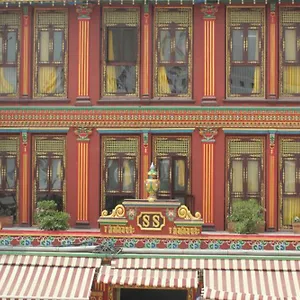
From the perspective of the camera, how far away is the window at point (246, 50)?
931 inches

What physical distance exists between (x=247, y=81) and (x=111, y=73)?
3.79 metres

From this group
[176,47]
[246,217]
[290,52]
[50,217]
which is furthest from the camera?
[176,47]

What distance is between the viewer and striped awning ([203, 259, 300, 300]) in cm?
2027

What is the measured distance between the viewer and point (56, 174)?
24.1 m

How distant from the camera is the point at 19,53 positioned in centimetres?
2428

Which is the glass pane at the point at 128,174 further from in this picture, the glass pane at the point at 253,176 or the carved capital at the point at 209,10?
the carved capital at the point at 209,10

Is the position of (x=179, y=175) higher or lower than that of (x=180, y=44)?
lower

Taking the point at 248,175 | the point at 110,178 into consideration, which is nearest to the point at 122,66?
the point at 110,178

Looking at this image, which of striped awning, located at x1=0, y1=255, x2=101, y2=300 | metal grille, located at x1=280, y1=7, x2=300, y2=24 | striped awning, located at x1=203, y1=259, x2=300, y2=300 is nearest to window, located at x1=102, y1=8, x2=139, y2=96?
metal grille, located at x1=280, y1=7, x2=300, y2=24

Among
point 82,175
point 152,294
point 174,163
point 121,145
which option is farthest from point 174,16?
point 152,294

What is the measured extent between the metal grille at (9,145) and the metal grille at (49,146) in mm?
635

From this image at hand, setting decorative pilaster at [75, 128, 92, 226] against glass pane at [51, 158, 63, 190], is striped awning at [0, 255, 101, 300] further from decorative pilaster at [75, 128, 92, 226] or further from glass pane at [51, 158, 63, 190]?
glass pane at [51, 158, 63, 190]

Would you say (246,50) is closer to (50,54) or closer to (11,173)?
(50,54)

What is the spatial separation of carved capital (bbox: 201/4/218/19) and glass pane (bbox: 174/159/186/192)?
13.2ft
